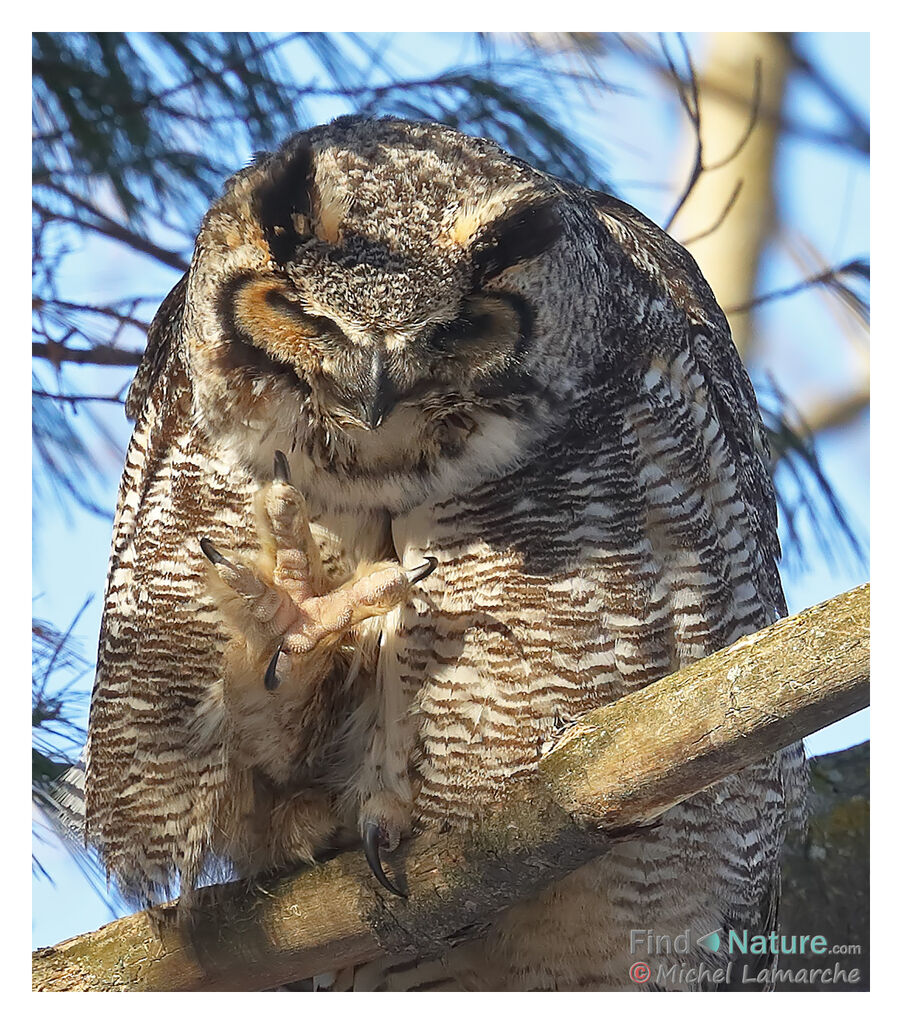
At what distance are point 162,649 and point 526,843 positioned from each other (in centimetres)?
53

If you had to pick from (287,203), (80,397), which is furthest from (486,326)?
(80,397)

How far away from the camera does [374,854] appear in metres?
1.49

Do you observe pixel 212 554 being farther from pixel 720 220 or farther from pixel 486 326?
pixel 720 220

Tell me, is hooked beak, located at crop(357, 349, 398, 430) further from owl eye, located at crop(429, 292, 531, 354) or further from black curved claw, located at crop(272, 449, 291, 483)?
black curved claw, located at crop(272, 449, 291, 483)

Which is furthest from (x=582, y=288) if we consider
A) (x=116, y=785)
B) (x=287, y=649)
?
(x=116, y=785)

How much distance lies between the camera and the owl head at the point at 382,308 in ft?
4.18

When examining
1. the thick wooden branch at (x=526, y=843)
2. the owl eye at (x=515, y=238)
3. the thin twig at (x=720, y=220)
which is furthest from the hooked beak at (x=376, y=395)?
the thin twig at (x=720, y=220)

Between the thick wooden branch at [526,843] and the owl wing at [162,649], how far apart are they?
91 mm

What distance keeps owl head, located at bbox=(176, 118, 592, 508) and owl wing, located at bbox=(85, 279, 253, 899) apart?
0.29 feet

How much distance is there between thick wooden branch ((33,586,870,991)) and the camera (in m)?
1.24

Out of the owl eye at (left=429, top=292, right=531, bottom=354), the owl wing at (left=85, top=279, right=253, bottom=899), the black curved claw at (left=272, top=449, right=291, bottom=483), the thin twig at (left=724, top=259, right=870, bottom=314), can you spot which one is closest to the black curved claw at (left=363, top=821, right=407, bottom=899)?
the owl wing at (left=85, top=279, right=253, bottom=899)

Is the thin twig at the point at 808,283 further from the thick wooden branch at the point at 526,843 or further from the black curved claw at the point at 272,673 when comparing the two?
the black curved claw at the point at 272,673
